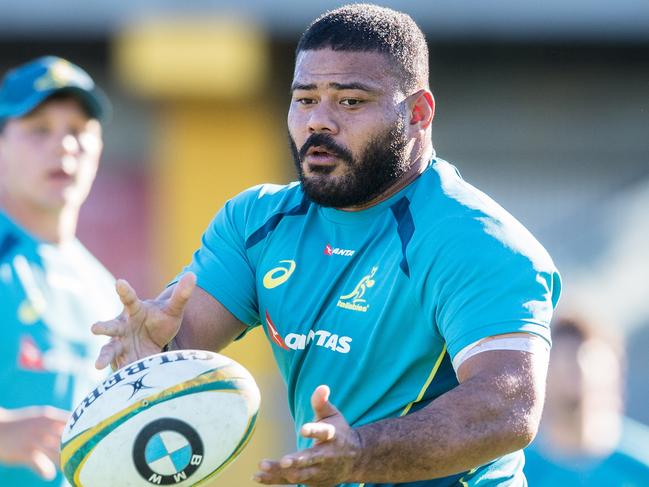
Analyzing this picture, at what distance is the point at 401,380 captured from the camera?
4148 millimetres

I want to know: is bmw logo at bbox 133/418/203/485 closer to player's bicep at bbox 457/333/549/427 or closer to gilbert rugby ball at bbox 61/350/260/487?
gilbert rugby ball at bbox 61/350/260/487

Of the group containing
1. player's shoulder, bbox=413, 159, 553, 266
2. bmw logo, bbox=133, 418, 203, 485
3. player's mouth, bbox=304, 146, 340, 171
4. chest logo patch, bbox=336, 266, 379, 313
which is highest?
player's mouth, bbox=304, 146, 340, 171

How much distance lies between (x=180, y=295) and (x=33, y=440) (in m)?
1.64

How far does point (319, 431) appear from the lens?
3.31 m

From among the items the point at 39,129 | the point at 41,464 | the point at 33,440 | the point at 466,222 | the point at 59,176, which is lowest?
the point at 41,464

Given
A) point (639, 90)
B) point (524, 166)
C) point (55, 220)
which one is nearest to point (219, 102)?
point (524, 166)

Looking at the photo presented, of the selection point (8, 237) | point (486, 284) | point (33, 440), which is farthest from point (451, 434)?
point (8, 237)

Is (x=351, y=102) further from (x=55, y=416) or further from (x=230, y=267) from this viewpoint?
(x=55, y=416)

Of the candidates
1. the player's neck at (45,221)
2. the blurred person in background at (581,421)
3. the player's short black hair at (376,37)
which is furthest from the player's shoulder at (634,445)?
the player's neck at (45,221)

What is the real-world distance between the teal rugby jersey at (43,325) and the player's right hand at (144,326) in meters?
1.91

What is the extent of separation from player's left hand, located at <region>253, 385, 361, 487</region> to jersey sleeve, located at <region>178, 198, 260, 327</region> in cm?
121

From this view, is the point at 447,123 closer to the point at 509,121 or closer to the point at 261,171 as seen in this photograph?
the point at 509,121

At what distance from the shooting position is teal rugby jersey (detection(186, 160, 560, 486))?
154 inches

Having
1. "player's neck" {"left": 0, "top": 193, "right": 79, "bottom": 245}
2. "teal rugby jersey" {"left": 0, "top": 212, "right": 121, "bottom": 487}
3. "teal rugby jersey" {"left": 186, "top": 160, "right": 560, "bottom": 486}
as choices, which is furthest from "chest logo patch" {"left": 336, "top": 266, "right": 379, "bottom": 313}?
"player's neck" {"left": 0, "top": 193, "right": 79, "bottom": 245}
